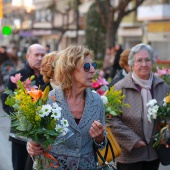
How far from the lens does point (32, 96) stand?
4141 mm

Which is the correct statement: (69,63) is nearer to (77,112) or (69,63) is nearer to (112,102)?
(77,112)

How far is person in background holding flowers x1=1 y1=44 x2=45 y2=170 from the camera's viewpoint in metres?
6.34

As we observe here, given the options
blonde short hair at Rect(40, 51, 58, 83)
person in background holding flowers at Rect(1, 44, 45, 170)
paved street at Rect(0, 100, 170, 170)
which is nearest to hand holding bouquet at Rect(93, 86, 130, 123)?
blonde short hair at Rect(40, 51, 58, 83)

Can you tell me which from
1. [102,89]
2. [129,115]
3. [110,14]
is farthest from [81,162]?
[110,14]

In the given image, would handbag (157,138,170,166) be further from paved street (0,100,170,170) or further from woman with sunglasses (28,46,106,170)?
paved street (0,100,170,170)

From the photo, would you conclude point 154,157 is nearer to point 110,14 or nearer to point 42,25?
point 110,14

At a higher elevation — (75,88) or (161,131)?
(75,88)

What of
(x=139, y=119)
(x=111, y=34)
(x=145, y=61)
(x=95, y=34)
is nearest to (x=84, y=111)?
(x=139, y=119)

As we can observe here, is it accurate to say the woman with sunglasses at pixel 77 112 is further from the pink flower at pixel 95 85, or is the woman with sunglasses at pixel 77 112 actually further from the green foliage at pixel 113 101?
the pink flower at pixel 95 85

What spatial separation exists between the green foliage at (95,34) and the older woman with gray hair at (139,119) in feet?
92.5

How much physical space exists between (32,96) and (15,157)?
A: 2.40 meters

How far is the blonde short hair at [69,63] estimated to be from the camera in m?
4.21

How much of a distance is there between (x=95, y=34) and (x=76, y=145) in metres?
30.2

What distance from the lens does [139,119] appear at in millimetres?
5715
